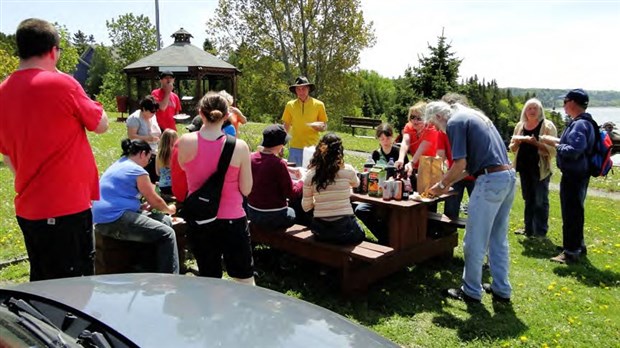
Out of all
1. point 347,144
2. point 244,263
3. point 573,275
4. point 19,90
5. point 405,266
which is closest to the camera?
point 19,90

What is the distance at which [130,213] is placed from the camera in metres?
4.26

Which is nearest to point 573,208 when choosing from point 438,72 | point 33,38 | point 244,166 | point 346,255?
point 346,255

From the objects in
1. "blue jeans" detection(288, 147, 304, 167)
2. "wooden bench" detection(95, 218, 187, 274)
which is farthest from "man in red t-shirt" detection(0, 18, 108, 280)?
"blue jeans" detection(288, 147, 304, 167)

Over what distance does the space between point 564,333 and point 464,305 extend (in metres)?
0.83

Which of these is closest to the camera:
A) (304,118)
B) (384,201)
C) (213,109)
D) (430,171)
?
(213,109)

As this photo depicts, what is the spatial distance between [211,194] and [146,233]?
1.04 meters

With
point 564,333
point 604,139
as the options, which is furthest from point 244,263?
point 604,139

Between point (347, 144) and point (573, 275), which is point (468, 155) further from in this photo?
point (347, 144)

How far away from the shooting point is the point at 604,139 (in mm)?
6043

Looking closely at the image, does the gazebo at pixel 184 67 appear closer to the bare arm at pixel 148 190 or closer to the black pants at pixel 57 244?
the bare arm at pixel 148 190

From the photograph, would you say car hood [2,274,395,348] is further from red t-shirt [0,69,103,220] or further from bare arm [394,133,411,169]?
bare arm [394,133,411,169]

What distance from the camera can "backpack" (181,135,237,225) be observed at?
354cm

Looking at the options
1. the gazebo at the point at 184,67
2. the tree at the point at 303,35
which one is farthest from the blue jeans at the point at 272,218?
the tree at the point at 303,35

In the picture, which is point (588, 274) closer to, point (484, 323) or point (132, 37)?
point (484, 323)
